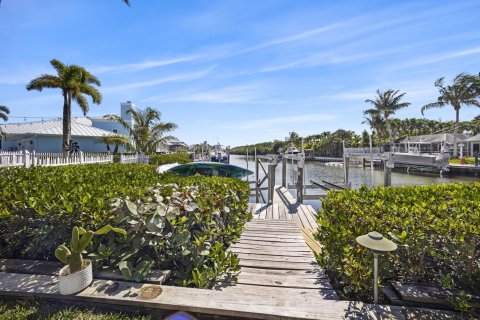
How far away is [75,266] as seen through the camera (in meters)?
2.60

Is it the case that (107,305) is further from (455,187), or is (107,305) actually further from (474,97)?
(474,97)

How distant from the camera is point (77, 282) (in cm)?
252

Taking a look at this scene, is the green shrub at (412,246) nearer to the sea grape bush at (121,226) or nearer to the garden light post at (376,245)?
the garden light post at (376,245)

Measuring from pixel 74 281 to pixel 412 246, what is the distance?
11.0 ft

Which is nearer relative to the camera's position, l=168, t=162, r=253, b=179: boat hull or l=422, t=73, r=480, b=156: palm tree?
l=168, t=162, r=253, b=179: boat hull

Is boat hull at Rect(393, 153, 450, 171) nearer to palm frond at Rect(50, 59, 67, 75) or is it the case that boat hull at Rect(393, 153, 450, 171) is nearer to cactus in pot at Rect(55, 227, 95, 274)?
cactus in pot at Rect(55, 227, 95, 274)

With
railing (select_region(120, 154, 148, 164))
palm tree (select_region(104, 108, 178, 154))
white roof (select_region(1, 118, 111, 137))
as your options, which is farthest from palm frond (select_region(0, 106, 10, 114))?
railing (select_region(120, 154, 148, 164))

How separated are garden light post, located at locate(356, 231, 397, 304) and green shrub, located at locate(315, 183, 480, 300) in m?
0.19

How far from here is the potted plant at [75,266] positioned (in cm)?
249

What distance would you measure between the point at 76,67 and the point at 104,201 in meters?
21.9

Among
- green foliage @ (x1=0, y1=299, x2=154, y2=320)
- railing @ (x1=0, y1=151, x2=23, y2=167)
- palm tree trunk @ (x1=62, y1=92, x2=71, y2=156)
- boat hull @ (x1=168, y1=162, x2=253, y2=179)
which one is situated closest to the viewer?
green foliage @ (x1=0, y1=299, x2=154, y2=320)

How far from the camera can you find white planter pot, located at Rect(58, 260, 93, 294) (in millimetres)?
2479

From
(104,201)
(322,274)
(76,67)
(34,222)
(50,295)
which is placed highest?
(76,67)

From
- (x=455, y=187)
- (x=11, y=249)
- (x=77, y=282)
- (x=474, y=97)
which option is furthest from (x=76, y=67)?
(x=474, y=97)
